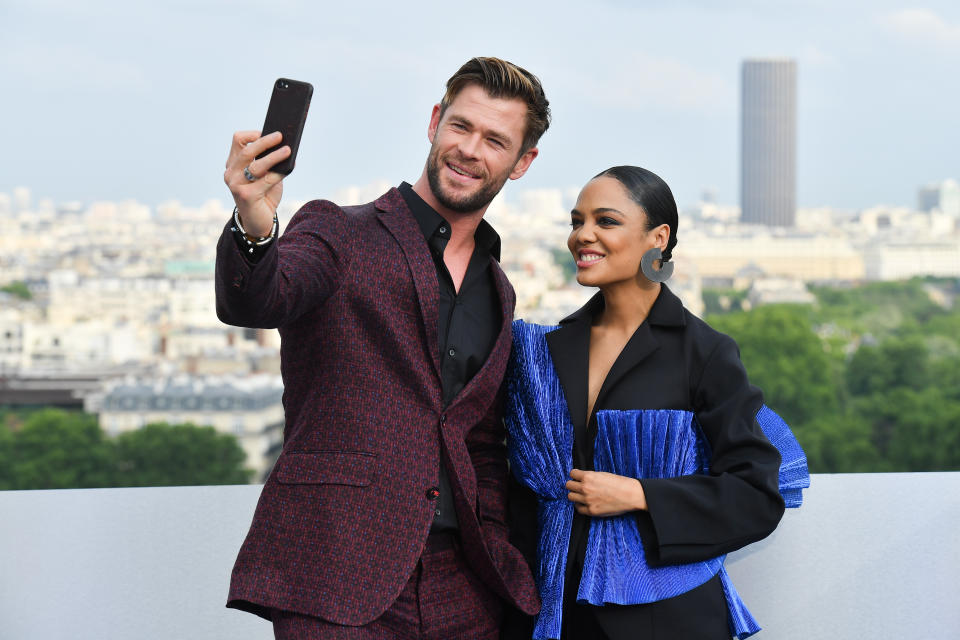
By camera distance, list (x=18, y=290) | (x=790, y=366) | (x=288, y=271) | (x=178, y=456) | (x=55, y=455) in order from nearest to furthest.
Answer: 1. (x=288, y=271)
2. (x=55, y=455)
3. (x=790, y=366)
4. (x=178, y=456)
5. (x=18, y=290)

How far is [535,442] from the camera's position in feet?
5.55

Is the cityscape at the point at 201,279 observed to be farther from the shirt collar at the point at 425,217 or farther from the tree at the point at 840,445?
the shirt collar at the point at 425,217

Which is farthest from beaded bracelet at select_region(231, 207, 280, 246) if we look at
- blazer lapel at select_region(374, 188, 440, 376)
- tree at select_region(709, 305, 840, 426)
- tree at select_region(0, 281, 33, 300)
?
tree at select_region(0, 281, 33, 300)

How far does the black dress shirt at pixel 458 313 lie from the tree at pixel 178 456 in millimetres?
44625

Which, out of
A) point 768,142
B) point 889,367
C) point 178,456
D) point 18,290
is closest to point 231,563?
point 178,456

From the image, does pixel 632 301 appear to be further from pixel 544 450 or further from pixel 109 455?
pixel 109 455

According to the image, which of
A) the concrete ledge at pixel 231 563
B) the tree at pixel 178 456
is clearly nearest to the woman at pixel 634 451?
the concrete ledge at pixel 231 563

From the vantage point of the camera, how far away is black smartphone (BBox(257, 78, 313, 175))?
1.29 meters

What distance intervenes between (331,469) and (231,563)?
1.31m

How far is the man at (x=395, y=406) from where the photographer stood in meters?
1.47

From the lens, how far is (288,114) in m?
1.30

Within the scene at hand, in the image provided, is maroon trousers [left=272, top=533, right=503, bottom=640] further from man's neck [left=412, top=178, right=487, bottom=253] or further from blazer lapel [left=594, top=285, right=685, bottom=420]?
man's neck [left=412, top=178, right=487, bottom=253]

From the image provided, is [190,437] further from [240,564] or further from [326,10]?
[240,564]

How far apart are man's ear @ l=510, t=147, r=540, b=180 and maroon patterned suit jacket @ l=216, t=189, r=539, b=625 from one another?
0.23m
